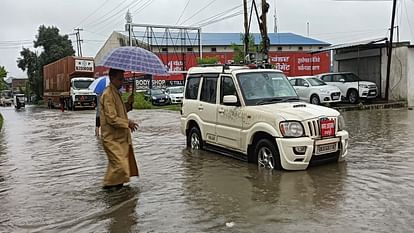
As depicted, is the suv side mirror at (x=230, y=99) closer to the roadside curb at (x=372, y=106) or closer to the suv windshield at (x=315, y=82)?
the roadside curb at (x=372, y=106)

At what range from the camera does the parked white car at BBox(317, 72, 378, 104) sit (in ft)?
87.6

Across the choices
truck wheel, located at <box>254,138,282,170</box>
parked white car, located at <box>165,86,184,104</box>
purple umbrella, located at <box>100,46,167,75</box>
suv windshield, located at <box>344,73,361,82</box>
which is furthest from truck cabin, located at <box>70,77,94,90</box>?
purple umbrella, located at <box>100,46,167,75</box>

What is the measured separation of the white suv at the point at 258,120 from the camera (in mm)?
8336

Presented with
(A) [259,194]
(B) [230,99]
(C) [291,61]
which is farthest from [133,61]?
(C) [291,61]

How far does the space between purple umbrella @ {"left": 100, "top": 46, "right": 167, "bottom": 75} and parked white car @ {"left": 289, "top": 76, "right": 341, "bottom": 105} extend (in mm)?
17798

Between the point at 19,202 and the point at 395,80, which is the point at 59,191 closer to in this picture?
the point at 19,202

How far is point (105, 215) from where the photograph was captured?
6340 mm

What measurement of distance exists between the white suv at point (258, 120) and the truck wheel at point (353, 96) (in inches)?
683

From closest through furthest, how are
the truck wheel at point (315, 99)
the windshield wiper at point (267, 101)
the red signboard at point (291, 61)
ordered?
the windshield wiper at point (267, 101) → the truck wheel at point (315, 99) → the red signboard at point (291, 61)

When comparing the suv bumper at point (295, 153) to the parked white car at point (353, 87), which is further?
the parked white car at point (353, 87)

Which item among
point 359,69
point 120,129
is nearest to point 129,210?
point 120,129

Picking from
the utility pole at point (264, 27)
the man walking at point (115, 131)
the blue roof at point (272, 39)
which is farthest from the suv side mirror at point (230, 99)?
the blue roof at point (272, 39)

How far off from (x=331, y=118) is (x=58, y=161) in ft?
20.5

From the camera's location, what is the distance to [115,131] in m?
7.48
